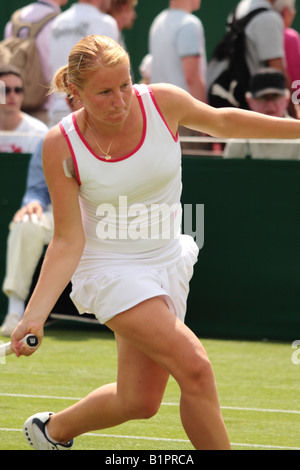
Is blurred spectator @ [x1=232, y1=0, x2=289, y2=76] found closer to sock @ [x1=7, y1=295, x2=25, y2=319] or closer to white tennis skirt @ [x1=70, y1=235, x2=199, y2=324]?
sock @ [x1=7, y1=295, x2=25, y2=319]

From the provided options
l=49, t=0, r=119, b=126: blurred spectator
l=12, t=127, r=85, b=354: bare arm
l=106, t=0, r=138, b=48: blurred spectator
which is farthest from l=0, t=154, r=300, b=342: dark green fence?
l=12, t=127, r=85, b=354: bare arm

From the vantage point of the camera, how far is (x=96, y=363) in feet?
23.6

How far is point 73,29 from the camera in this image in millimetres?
8672

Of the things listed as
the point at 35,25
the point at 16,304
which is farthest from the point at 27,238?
the point at 35,25

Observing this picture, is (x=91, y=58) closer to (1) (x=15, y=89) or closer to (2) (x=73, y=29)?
(2) (x=73, y=29)

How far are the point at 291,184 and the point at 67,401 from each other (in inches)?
111

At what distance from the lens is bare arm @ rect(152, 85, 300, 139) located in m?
4.21

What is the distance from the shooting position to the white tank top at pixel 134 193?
411 centimetres

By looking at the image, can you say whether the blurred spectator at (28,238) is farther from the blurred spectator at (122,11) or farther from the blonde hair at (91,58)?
the blonde hair at (91,58)

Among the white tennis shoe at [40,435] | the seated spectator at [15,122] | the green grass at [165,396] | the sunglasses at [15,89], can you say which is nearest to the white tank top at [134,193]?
the white tennis shoe at [40,435]

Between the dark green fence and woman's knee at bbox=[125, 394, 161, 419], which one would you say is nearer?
woman's knee at bbox=[125, 394, 161, 419]
